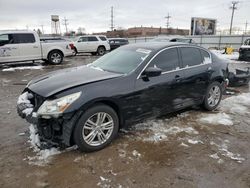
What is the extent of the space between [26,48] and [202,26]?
36.1 m

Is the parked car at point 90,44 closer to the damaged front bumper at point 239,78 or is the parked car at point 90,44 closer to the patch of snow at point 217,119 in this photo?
the damaged front bumper at point 239,78

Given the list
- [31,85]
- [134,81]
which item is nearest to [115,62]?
[134,81]

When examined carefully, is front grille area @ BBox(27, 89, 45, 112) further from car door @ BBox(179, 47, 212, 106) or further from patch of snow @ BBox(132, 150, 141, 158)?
car door @ BBox(179, 47, 212, 106)

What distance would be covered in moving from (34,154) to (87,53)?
1887cm

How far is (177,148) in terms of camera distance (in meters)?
3.85

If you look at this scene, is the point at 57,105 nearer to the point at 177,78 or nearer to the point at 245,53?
the point at 177,78

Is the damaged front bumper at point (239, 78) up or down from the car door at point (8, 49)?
down

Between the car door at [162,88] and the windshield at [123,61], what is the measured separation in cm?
24

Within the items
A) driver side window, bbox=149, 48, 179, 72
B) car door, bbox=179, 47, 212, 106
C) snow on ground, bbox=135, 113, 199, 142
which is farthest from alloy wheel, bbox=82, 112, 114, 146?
car door, bbox=179, 47, 212, 106

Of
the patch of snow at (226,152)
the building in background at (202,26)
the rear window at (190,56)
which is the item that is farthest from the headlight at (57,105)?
the building in background at (202,26)

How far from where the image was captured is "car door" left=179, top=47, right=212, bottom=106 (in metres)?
4.90

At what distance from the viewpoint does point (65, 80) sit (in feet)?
12.5

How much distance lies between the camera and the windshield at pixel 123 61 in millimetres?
4220

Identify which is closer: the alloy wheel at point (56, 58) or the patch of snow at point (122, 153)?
the patch of snow at point (122, 153)
